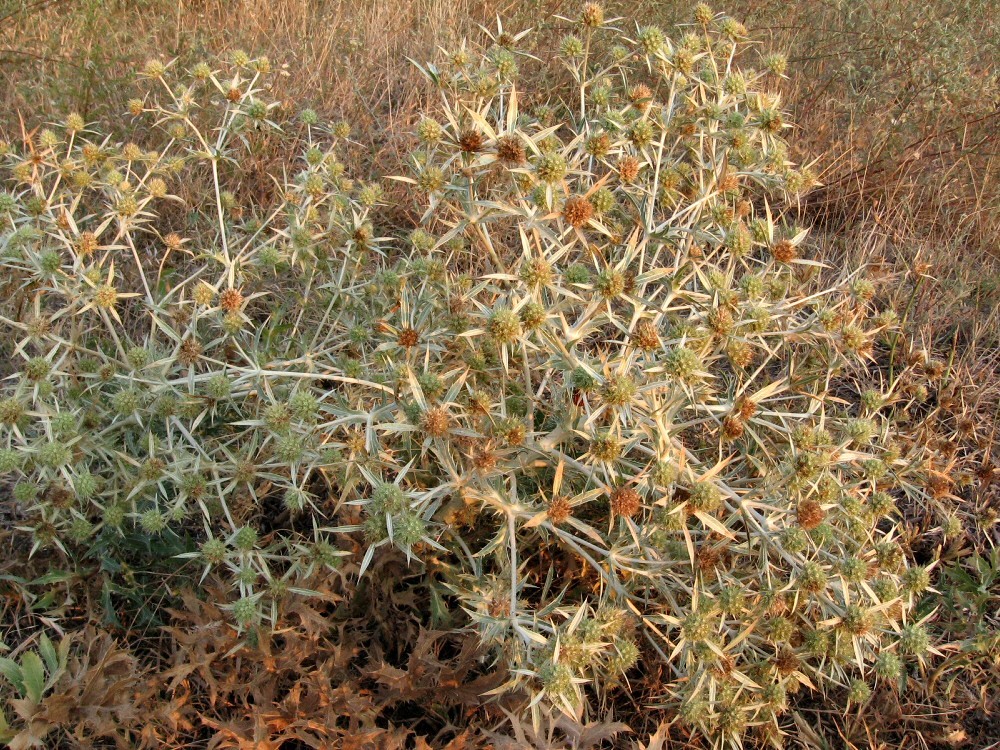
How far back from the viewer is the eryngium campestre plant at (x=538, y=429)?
6.92 feet

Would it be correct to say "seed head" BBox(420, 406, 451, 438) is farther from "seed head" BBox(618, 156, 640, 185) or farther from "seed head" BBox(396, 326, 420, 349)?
"seed head" BBox(618, 156, 640, 185)

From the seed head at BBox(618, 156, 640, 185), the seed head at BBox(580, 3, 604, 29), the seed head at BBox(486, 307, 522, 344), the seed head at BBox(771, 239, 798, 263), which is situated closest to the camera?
the seed head at BBox(486, 307, 522, 344)

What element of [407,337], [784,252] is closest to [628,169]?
[784,252]

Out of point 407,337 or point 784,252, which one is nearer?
Answer: point 407,337

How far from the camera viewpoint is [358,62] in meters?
4.85

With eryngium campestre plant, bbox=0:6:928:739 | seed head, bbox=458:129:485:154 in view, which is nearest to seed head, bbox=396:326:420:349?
eryngium campestre plant, bbox=0:6:928:739

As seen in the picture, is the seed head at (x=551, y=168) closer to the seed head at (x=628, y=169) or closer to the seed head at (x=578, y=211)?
the seed head at (x=578, y=211)

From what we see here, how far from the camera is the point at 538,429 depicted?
2.69 m

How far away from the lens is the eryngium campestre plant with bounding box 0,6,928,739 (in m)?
2.11

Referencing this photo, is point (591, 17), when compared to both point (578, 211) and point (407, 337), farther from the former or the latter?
point (407, 337)

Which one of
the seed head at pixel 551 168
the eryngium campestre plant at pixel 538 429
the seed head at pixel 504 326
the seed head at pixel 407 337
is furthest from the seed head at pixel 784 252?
the seed head at pixel 407 337

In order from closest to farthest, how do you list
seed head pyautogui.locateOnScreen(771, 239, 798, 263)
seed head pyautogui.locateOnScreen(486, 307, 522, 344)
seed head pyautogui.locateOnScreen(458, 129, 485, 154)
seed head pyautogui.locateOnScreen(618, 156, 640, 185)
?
seed head pyautogui.locateOnScreen(486, 307, 522, 344)
seed head pyautogui.locateOnScreen(458, 129, 485, 154)
seed head pyautogui.locateOnScreen(618, 156, 640, 185)
seed head pyautogui.locateOnScreen(771, 239, 798, 263)

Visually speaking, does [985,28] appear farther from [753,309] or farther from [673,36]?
[753,309]

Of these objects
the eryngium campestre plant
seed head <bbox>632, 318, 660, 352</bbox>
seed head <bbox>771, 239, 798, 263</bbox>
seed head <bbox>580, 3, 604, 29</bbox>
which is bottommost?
the eryngium campestre plant
